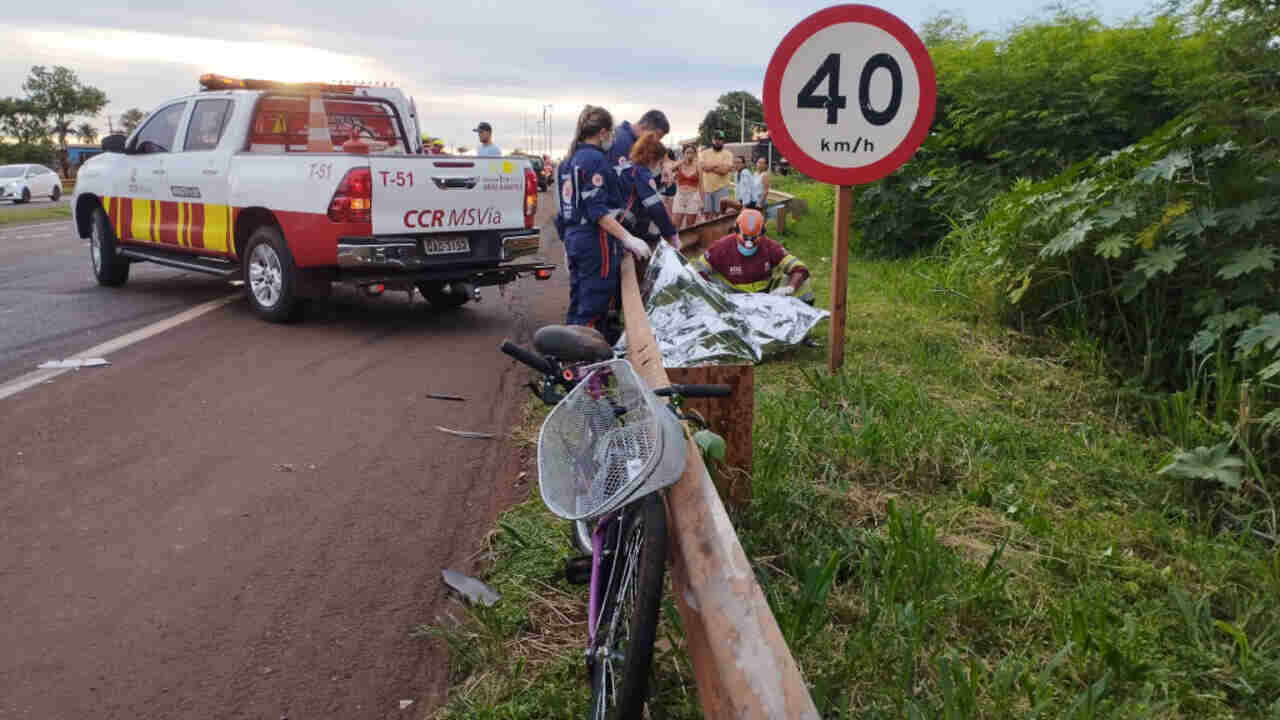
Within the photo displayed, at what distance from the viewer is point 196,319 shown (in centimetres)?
888

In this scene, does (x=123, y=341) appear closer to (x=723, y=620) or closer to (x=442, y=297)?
(x=442, y=297)

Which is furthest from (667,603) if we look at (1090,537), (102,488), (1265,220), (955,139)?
(955,139)

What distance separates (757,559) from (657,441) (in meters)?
1.43

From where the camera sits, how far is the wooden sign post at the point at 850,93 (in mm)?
5324

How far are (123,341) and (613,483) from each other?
6553 mm

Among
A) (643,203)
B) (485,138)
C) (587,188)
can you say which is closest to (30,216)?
(485,138)

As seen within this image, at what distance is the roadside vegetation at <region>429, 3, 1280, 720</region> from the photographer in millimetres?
2863

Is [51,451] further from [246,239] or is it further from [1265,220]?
[1265,220]

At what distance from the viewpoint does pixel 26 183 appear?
3603 centimetres

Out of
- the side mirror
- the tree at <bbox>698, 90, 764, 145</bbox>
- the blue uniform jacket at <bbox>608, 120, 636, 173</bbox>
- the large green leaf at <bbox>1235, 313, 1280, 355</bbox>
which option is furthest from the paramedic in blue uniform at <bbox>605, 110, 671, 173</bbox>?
the tree at <bbox>698, 90, 764, 145</bbox>

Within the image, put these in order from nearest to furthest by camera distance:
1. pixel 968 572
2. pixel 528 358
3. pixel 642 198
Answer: pixel 528 358 → pixel 968 572 → pixel 642 198

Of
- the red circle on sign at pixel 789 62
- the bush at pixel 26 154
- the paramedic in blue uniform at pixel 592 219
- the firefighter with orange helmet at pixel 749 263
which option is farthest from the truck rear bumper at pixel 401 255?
the bush at pixel 26 154

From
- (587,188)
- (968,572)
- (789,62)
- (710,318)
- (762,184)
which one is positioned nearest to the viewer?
(968,572)

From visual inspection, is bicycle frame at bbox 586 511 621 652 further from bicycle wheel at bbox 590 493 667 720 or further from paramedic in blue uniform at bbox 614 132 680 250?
paramedic in blue uniform at bbox 614 132 680 250
